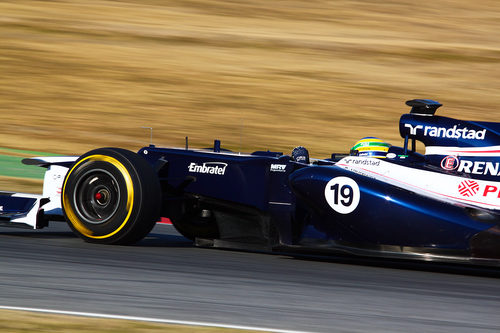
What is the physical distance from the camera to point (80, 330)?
4105 mm

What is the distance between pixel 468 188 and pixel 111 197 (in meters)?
2.85

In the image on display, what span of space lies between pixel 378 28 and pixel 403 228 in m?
20.5

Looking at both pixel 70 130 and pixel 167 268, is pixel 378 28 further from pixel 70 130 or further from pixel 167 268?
pixel 167 268

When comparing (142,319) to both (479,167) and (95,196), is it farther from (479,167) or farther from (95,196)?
(479,167)

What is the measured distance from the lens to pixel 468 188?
629 centimetres

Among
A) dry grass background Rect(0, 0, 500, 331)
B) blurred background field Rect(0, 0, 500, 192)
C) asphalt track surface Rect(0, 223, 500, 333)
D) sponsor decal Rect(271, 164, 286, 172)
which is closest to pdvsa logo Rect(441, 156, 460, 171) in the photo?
asphalt track surface Rect(0, 223, 500, 333)

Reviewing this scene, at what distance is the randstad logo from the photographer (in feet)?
21.8

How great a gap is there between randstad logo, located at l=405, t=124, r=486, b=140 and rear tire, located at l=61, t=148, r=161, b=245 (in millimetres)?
2250

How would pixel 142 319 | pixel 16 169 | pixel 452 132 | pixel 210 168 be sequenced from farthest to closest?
pixel 16 169
pixel 210 168
pixel 452 132
pixel 142 319

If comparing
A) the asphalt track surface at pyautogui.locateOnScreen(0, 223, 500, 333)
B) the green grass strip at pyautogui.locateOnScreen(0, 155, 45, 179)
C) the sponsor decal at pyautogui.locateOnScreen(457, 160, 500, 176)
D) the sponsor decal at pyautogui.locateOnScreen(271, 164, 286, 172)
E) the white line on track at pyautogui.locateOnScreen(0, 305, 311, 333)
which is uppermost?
the sponsor decal at pyautogui.locateOnScreen(457, 160, 500, 176)

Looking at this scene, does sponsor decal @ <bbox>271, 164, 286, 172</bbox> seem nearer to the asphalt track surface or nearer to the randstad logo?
the asphalt track surface

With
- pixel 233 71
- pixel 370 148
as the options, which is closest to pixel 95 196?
pixel 370 148

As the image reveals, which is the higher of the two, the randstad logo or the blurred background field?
the blurred background field

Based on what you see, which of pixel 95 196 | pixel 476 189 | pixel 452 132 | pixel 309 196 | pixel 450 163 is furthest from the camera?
pixel 95 196
